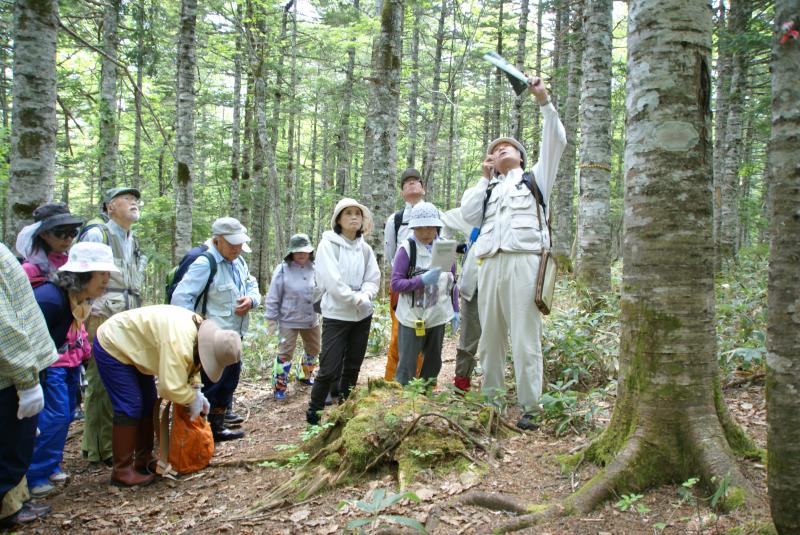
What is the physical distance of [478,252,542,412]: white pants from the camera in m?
4.36

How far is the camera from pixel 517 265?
173 inches

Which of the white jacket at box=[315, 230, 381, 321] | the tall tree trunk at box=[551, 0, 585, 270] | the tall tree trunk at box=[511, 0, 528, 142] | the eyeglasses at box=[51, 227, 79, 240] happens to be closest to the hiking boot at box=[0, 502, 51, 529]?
the eyeglasses at box=[51, 227, 79, 240]

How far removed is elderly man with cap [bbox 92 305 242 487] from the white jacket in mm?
1223

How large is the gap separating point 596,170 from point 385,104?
13.4 feet

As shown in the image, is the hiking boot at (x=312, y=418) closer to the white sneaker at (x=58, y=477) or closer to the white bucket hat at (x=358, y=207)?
the white bucket hat at (x=358, y=207)

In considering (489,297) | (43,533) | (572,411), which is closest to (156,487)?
(43,533)

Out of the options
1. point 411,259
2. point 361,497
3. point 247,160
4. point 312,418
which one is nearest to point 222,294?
point 312,418

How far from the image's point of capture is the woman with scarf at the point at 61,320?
3928 millimetres

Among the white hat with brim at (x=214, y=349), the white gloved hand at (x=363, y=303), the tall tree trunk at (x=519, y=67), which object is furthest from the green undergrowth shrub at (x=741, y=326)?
the tall tree trunk at (x=519, y=67)

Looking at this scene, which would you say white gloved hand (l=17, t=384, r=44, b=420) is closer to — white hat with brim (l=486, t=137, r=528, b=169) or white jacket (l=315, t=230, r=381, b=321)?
white jacket (l=315, t=230, r=381, b=321)

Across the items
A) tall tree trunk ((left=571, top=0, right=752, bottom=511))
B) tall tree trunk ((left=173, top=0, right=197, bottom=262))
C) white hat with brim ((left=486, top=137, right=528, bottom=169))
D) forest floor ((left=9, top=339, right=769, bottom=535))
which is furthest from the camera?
tall tree trunk ((left=173, top=0, right=197, bottom=262))

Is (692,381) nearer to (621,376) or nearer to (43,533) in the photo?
(621,376)

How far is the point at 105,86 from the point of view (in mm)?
13961

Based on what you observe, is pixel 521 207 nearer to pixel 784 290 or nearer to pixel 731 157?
pixel 784 290
